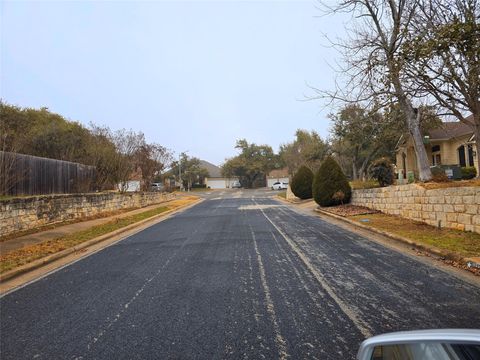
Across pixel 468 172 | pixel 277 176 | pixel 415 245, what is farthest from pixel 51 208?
pixel 277 176

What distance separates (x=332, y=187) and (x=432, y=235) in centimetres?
1242

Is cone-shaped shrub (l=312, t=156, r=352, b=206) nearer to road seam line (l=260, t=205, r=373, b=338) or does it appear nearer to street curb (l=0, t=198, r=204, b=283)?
street curb (l=0, t=198, r=204, b=283)

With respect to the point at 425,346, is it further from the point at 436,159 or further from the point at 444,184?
the point at 436,159

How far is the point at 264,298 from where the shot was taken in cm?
609

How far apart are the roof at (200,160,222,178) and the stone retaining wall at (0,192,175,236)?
71224mm

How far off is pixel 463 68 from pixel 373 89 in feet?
16.1

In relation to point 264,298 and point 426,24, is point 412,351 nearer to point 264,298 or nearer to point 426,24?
point 264,298

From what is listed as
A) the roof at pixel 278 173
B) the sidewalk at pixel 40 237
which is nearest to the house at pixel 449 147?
the sidewalk at pixel 40 237

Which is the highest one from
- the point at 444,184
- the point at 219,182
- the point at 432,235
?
the point at 219,182

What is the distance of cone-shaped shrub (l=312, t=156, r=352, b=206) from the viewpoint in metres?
23.8

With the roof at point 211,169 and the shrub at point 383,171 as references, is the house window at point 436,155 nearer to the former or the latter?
the shrub at point 383,171

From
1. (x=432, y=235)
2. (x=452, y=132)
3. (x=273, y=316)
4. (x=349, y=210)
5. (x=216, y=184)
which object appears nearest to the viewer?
(x=273, y=316)

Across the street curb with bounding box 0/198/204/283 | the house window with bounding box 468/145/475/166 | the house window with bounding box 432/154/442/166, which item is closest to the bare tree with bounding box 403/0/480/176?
the street curb with bounding box 0/198/204/283

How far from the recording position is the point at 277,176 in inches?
3625
